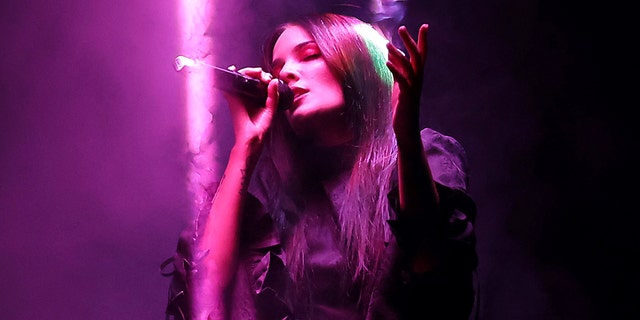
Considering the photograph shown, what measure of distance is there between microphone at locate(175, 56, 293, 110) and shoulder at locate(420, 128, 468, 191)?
0.26 metres

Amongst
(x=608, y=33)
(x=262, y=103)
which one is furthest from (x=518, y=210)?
(x=262, y=103)

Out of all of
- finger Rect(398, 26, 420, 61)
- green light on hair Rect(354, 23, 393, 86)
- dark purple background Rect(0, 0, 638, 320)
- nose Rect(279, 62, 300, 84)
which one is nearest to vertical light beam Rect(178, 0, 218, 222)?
dark purple background Rect(0, 0, 638, 320)

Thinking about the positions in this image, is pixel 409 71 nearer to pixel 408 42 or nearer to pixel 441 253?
pixel 408 42

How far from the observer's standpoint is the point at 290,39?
3.90 ft

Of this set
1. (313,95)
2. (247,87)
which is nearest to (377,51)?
(313,95)

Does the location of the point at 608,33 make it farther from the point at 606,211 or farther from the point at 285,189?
the point at 285,189

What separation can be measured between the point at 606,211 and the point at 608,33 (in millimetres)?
379

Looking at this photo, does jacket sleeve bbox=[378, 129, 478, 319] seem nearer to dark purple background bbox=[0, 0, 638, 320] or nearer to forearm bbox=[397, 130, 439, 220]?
forearm bbox=[397, 130, 439, 220]

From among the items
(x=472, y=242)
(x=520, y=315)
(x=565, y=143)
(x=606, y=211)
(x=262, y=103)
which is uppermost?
(x=262, y=103)

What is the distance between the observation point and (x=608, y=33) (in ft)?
4.26

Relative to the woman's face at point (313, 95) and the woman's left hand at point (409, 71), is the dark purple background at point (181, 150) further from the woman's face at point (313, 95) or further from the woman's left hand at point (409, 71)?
the woman's left hand at point (409, 71)

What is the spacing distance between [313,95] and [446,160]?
0.28 metres

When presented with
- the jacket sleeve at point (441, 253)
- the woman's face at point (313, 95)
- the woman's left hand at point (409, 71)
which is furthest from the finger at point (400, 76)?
the woman's face at point (313, 95)

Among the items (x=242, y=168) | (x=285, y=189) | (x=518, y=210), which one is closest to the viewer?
(x=242, y=168)
